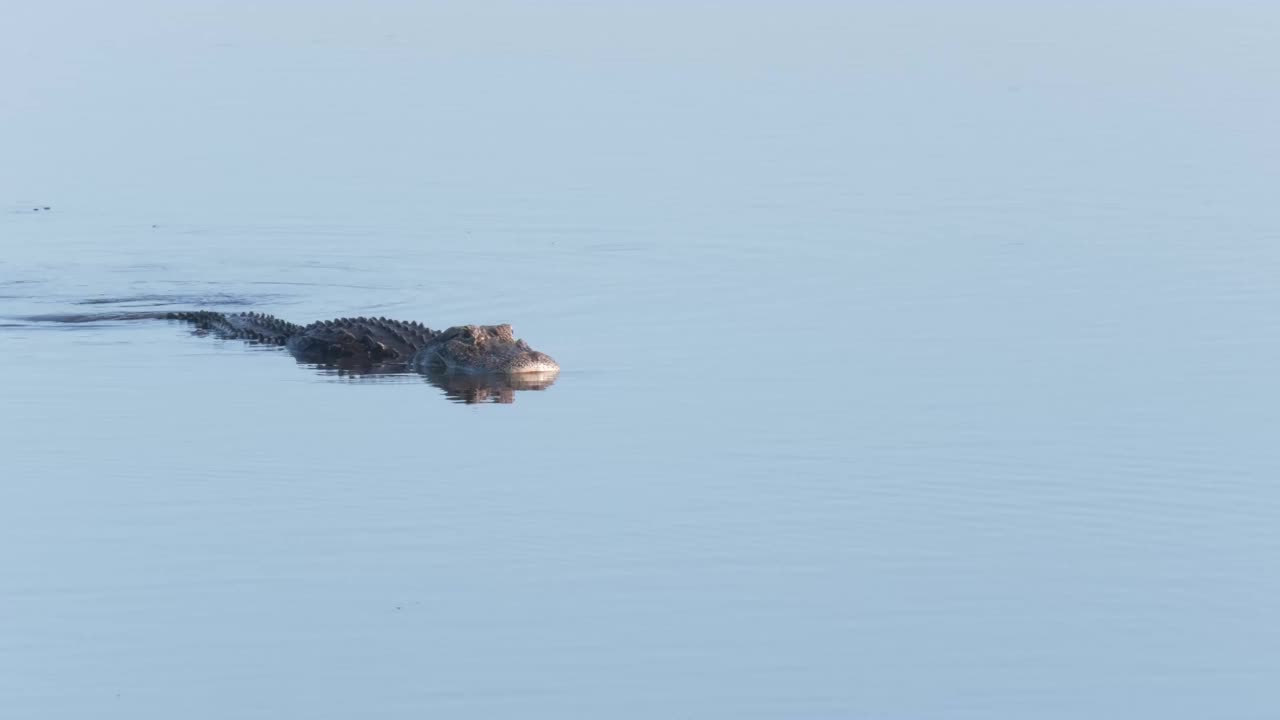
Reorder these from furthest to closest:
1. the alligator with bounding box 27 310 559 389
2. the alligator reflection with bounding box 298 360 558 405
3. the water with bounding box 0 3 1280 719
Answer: the alligator with bounding box 27 310 559 389
the alligator reflection with bounding box 298 360 558 405
the water with bounding box 0 3 1280 719

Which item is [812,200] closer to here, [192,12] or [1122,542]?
[1122,542]

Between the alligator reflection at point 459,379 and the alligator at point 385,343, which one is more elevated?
the alligator at point 385,343

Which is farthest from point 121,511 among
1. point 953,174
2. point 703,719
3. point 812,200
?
point 953,174

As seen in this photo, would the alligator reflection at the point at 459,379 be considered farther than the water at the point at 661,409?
Yes

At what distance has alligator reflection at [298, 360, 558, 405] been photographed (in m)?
17.2

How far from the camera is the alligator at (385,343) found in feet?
58.5

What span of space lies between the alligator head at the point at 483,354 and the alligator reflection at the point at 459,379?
0.18ft

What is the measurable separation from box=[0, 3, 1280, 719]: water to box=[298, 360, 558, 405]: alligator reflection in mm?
204

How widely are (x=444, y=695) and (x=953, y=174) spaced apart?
19425mm

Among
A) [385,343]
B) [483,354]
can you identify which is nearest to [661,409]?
[483,354]

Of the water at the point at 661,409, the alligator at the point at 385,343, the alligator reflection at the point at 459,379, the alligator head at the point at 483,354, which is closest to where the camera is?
the water at the point at 661,409

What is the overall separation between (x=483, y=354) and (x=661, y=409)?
275 centimetres

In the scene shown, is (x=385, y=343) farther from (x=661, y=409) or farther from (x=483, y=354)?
(x=661, y=409)

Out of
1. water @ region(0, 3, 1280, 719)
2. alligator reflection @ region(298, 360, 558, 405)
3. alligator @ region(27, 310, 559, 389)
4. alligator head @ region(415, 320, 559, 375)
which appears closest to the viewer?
water @ region(0, 3, 1280, 719)
